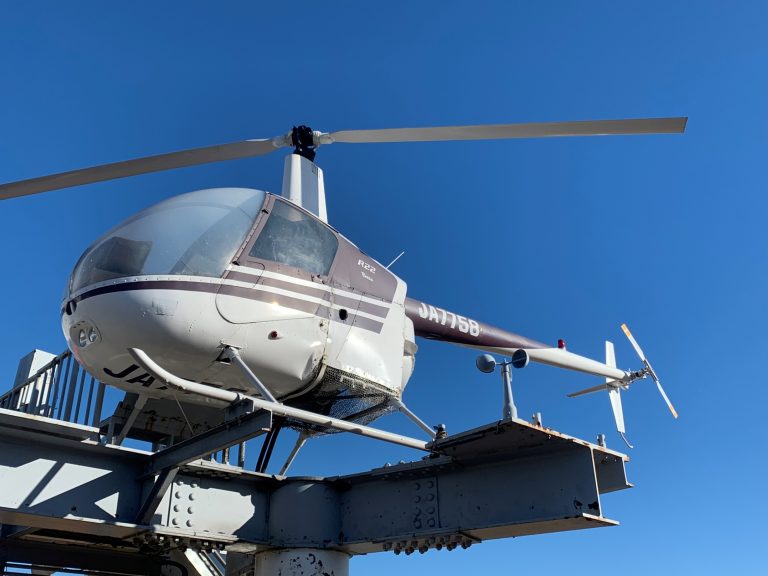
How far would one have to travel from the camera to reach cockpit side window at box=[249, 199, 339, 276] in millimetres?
9008

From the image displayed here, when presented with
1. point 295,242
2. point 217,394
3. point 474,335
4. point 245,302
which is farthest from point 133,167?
point 474,335

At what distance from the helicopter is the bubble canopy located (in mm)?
17

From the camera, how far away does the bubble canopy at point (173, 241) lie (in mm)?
8359

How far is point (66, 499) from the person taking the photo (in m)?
8.09

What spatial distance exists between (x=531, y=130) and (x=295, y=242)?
420cm

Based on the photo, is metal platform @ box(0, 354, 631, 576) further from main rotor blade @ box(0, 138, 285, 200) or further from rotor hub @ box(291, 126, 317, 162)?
rotor hub @ box(291, 126, 317, 162)

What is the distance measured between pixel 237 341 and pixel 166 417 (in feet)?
9.24

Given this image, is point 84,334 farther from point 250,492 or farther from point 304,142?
point 304,142

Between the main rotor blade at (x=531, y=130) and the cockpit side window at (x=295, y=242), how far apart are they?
281 cm

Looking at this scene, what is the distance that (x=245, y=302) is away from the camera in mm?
8523

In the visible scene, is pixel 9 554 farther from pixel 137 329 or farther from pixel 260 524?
pixel 137 329

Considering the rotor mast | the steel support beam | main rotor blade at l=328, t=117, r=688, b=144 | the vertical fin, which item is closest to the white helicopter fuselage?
the steel support beam

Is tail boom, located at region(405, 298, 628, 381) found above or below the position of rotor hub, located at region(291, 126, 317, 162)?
below

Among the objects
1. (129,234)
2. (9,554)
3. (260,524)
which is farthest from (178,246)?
(9,554)
